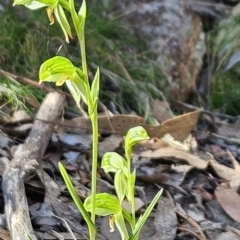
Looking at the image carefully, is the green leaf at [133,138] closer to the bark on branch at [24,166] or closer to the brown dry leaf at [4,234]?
the bark on branch at [24,166]

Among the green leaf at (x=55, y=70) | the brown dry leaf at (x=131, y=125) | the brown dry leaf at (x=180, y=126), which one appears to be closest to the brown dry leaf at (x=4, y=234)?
the green leaf at (x=55, y=70)

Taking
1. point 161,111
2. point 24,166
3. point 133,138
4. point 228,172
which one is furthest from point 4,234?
point 161,111

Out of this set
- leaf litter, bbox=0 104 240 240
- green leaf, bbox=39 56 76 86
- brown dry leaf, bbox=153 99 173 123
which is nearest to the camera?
green leaf, bbox=39 56 76 86

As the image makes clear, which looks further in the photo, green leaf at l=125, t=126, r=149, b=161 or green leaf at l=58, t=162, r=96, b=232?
green leaf at l=125, t=126, r=149, b=161

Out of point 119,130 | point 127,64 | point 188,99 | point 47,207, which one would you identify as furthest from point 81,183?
point 188,99

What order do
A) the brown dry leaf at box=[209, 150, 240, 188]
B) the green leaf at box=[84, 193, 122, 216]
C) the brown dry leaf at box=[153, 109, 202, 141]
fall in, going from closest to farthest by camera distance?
the green leaf at box=[84, 193, 122, 216] < the brown dry leaf at box=[209, 150, 240, 188] < the brown dry leaf at box=[153, 109, 202, 141]

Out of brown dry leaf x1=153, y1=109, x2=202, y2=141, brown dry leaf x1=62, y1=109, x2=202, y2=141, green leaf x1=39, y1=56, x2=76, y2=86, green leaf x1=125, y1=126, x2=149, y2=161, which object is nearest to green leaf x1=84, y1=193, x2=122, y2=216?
green leaf x1=125, y1=126, x2=149, y2=161

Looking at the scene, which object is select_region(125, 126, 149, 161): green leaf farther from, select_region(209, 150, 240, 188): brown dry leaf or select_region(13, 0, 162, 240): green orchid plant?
select_region(209, 150, 240, 188): brown dry leaf
